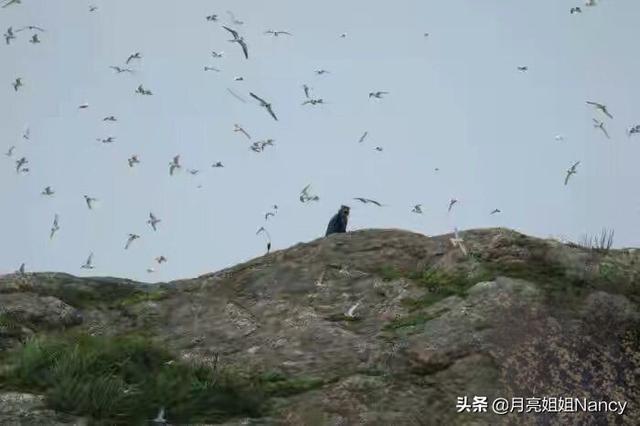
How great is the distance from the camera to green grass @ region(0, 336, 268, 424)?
32.3 ft

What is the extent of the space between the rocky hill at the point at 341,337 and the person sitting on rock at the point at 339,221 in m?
6.70

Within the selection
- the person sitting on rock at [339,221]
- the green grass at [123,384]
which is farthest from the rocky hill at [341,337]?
the person sitting on rock at [339,221]

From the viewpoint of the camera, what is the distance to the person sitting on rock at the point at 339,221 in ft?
75.3

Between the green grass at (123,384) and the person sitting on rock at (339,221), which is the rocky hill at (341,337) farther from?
the person sitting on rock at (339,221)

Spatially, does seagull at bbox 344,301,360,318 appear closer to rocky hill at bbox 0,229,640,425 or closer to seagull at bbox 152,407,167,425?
rocky hill at bbox 0,229,640,425

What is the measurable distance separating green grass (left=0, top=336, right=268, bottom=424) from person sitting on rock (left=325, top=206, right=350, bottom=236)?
11525 mm

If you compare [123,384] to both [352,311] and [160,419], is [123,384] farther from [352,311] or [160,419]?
[352,311]

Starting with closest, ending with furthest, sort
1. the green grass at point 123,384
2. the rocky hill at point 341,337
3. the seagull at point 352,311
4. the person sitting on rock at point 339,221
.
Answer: the green grass at point 123,384
the rocky hill at point 341,337
the seagull at point 352,311
the person sitting on rock at point 339,221

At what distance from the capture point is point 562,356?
11312 millimetres

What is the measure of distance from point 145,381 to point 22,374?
175cm

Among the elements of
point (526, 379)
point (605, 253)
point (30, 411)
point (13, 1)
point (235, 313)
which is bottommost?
point (30, 411)

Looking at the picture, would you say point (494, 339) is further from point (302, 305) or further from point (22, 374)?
point (22, 374)

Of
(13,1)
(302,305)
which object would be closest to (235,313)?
(302,305)

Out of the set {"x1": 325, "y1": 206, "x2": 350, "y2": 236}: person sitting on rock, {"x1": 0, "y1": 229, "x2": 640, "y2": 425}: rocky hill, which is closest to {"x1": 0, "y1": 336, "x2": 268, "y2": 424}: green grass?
{"x1": 0, "y1": 229, "x2": 640, "y2": 425}: rocky hill
